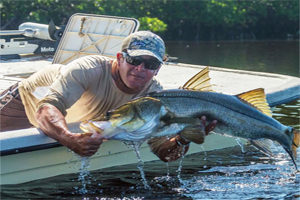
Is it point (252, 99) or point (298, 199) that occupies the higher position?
point (252, 99)

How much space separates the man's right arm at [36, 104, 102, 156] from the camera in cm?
482

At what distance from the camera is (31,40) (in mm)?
13352

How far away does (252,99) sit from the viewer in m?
5.34

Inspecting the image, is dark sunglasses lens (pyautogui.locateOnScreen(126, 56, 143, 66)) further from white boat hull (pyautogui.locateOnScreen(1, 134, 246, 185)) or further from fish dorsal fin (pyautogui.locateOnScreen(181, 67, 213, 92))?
white boat hull (pyautogui.locateOnScreen(1, 134, 246, 185))

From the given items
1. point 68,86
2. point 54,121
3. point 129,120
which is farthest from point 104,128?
point 68,86

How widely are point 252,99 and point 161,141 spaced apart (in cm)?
94

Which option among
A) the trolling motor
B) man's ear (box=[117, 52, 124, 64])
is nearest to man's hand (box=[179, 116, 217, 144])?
man's ear (box=[117, 52, 124, 64])

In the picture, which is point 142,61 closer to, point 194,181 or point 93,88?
point 93,88

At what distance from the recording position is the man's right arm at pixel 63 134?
482 centimetres

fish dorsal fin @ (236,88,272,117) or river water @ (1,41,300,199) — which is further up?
fish dorsal fin @ (236,88,272,117)

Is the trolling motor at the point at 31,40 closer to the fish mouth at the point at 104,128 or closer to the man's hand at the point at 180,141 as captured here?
the man's hand at the point at 180,141

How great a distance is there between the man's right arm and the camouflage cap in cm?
96

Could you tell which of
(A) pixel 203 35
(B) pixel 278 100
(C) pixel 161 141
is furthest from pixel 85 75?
(A) pixel 203 35

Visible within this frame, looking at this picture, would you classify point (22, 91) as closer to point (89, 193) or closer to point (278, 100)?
point (89, 193)
